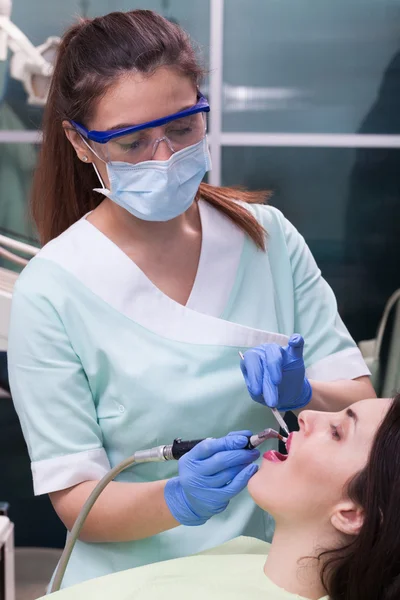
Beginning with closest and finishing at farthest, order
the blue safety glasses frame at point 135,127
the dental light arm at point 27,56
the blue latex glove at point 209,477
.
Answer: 1. the blue latex glove at point 209,477
2. the blue safety glasses frame at point 135,127
3. the dental light arm at point 27,56

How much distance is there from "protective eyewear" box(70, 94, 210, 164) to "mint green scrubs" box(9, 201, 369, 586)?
0.53 ft

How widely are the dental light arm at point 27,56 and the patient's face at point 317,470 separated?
6.38 ft

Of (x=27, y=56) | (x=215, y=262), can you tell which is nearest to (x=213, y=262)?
(x=215, y=262)

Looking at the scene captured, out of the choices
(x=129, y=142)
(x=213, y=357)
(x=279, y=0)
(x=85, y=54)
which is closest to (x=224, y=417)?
(x=213, y=357)

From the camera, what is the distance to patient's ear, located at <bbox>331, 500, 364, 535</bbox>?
1.34 meters

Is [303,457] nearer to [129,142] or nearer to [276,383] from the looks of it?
[276,383]

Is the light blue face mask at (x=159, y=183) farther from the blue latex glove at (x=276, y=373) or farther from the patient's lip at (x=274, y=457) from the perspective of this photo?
the patient's lip at (x=274, y=457)

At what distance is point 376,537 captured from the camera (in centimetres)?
129

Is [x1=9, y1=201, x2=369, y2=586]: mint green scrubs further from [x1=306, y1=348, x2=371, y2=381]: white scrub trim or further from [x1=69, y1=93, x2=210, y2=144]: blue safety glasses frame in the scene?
[x1=69, y1=93, x2=210, y2=144]: blue safety glasses frame

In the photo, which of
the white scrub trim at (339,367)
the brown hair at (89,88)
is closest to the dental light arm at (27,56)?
the brown hair at (89,88)

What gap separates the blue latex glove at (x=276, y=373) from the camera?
1.35 metres

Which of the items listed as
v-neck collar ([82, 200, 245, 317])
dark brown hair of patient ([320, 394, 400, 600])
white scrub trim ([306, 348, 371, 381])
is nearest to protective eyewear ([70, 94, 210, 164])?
v-neck collar ([82, 200, 245, 317])

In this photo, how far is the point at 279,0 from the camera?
3164 mm

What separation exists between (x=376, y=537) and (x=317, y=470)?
5.9 inches
